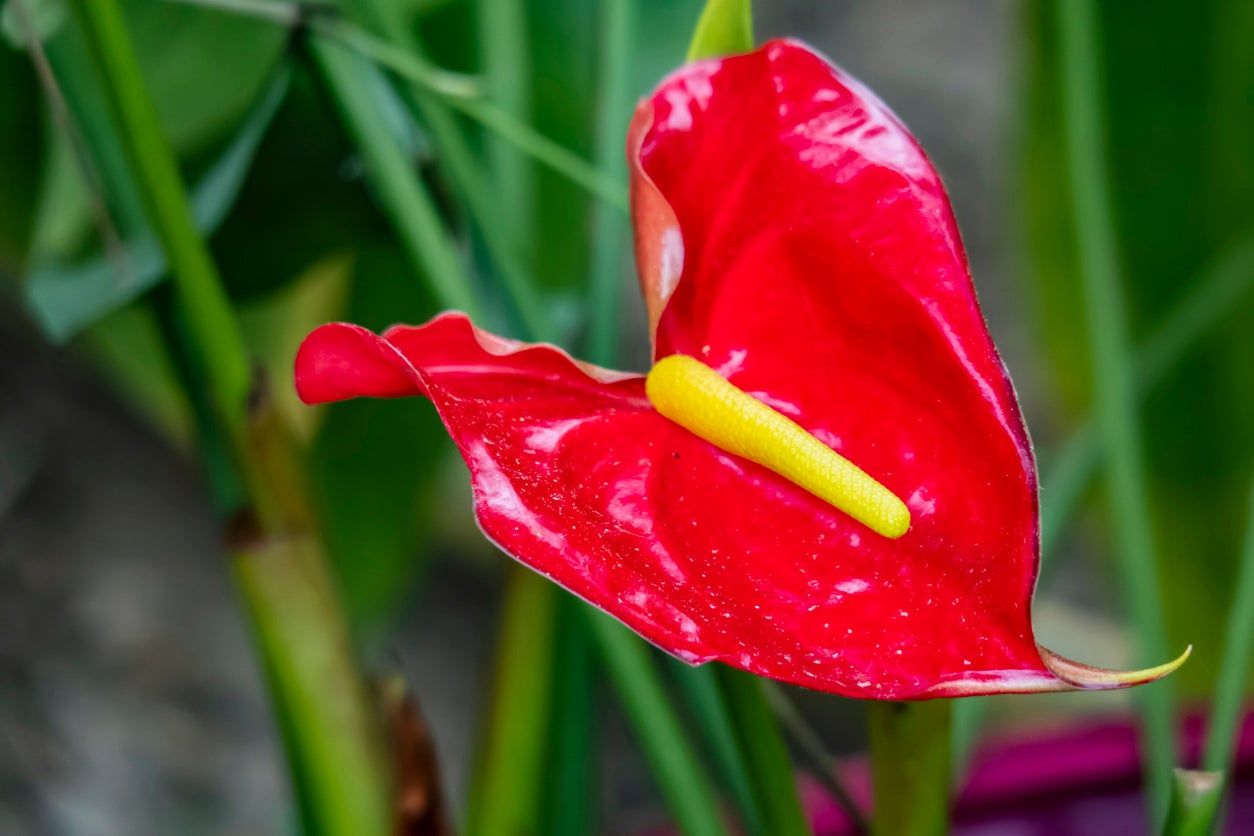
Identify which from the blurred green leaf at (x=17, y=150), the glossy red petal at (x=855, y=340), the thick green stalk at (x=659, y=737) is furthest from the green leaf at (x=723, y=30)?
the blurred green leaf at (x=17, y=150)

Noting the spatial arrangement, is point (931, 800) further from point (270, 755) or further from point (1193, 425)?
point (270, 755)

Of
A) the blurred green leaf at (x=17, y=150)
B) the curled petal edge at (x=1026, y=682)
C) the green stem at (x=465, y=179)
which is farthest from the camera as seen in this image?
the blurred green leaf at (x=17, y=150)

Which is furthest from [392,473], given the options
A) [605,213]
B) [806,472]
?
[806,472]

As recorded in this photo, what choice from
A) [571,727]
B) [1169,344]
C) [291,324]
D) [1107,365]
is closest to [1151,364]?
[1169,344]

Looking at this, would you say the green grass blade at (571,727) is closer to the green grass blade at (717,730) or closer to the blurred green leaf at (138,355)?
the green grass blade at (717,730)

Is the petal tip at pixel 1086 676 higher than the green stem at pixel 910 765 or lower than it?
higher

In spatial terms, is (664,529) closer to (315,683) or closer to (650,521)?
(650,521)

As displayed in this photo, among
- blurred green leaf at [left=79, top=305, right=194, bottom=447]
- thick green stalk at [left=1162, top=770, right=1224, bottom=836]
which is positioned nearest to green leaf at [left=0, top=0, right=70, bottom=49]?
blurred green leaf at [left=79, top=305, right=194, bottom=447]
